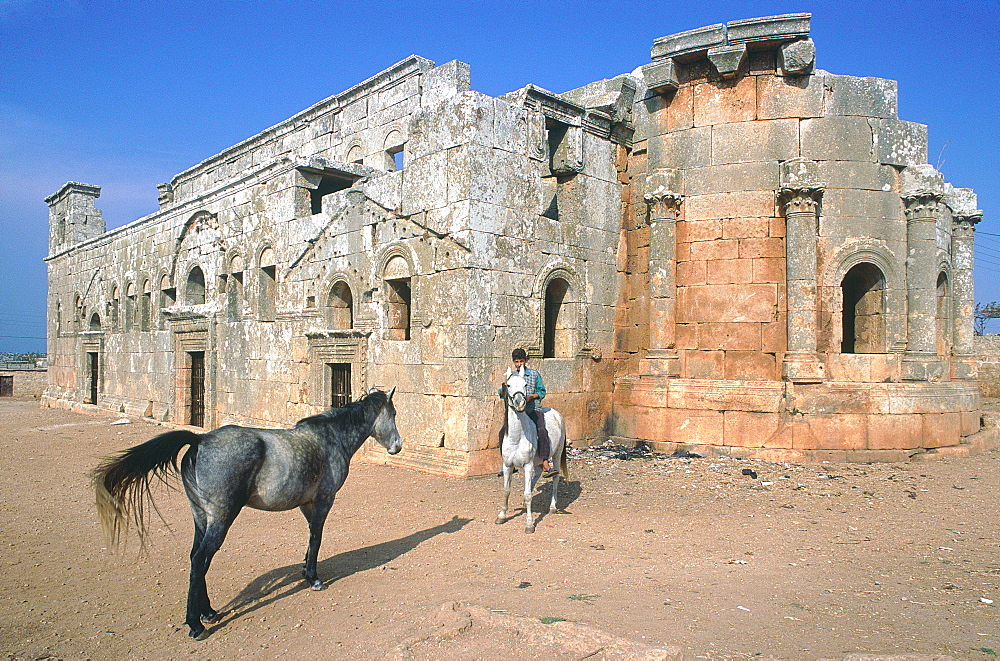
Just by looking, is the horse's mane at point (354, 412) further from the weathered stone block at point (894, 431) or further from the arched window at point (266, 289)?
the arched window at point (266, 289)

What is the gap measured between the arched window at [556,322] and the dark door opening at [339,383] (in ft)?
11.5

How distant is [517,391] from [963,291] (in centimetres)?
1051

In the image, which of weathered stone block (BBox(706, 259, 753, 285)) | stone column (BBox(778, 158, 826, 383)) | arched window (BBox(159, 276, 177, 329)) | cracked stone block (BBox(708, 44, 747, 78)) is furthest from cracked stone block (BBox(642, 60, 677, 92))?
arched window (BBox(159, 276, 177, 329))

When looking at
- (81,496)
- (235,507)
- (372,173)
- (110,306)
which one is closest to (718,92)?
(372,173)

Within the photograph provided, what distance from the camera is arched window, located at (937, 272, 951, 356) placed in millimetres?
12359

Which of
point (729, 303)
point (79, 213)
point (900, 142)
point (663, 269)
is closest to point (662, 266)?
point (663, 269)

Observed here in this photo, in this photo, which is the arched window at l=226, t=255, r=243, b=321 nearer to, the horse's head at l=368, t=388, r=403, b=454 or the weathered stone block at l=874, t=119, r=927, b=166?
the horse's head at l=368, t=388, r=403, b=454

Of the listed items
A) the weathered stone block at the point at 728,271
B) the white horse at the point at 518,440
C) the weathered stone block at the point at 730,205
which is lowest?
the white horse at the point at 518,440

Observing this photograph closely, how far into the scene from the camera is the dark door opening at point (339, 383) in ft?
39.0

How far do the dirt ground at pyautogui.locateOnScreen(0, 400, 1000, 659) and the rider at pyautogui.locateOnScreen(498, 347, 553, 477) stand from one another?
719mm

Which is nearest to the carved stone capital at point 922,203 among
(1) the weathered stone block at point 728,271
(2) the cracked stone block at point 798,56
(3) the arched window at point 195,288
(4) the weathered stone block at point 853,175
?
(4) the weathered stone block at point 853,175

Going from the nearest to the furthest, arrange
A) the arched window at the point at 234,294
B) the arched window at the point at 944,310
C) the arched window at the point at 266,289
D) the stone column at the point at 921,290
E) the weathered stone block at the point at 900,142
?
the stone column at the point at 921,290 → the weathered stone block at the point at 900,142 → the arched window at the point at 944,310 → the arched window at the point at 266,289 → the arched window at the point at 234,294

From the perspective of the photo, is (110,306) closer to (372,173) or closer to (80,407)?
(80,407)

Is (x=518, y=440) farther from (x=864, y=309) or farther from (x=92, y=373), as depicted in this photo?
(x=92, y=373)
